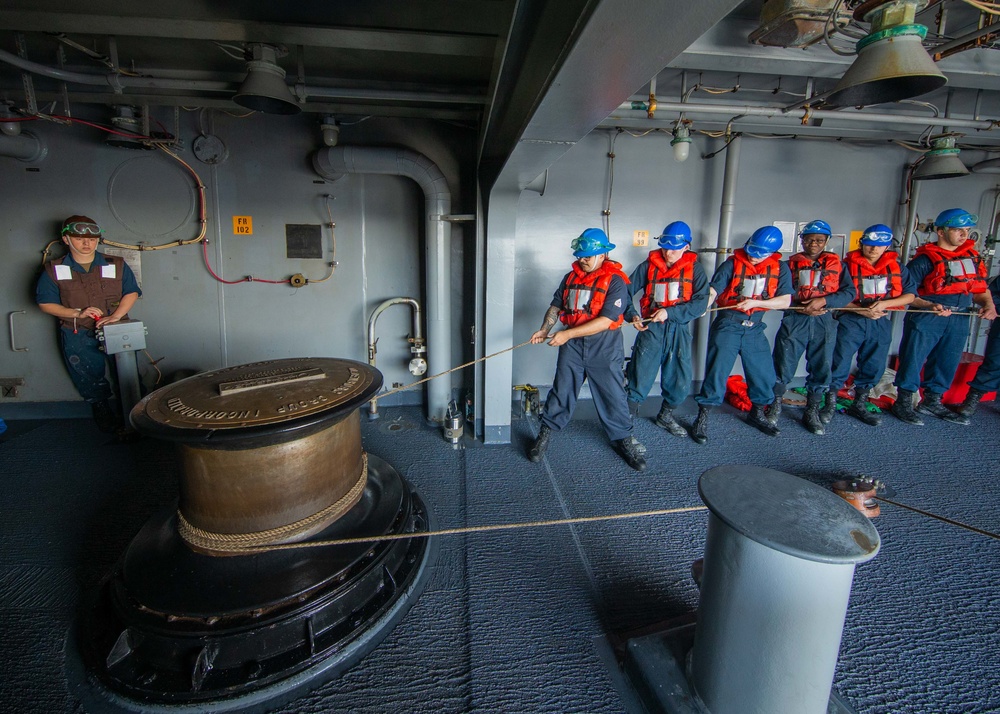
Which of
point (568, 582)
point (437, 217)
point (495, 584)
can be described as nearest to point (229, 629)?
point (495, 584)

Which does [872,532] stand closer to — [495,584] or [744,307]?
[495,584]

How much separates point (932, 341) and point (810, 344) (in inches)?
49.4

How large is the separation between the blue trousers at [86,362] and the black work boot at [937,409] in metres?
8.31

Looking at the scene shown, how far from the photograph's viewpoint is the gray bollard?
1238 millimetres

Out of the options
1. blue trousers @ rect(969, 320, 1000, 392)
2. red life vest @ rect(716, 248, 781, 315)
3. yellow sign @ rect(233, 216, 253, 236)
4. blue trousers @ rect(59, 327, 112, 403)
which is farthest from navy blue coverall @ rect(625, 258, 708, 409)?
blue trousers @ rect(59, 327, 112, 403)

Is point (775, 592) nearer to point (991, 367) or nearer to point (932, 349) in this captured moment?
point (932, 349)

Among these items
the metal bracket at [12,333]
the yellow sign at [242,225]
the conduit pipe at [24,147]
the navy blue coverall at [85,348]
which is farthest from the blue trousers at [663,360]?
the metal bracket at [12,333]

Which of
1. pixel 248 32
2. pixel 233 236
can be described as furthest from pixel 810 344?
pixel 233 236

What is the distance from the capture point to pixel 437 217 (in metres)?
4.04

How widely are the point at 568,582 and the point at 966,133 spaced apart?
5700 mm

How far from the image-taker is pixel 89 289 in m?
3.93

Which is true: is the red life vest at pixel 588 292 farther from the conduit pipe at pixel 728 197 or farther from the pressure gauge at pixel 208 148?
the pressure gauge at pixel 208 148

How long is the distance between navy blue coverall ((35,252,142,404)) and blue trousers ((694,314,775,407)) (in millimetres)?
5484

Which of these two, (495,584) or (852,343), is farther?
(852,343)
